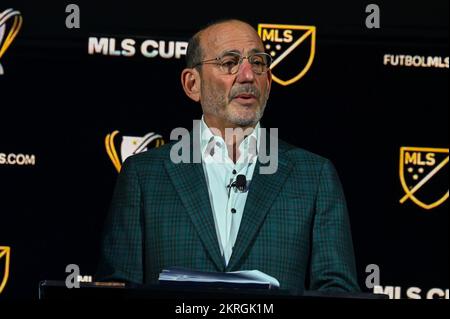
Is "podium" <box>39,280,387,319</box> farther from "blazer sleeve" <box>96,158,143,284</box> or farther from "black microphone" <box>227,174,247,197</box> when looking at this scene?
"black microphone" <box>227,174,247,197</box>

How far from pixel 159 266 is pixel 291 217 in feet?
1.56

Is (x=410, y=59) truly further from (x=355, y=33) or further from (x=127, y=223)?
(x=127, y=223)

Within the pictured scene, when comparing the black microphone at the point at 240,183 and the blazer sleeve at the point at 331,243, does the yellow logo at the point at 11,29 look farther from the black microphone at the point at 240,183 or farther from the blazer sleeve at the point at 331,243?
the blazer sleeve at the point at 331,243

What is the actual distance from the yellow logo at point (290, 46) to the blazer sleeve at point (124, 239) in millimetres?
1281

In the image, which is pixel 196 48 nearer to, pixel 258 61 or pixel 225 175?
pixel 258 61

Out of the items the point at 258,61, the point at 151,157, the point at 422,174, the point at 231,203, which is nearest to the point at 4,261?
the point at 151,157

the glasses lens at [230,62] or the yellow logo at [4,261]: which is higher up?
the glasses lens at [230,62]

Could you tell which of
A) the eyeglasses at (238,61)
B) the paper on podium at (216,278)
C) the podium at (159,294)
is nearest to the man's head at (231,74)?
the eyeglasses at (238,61)

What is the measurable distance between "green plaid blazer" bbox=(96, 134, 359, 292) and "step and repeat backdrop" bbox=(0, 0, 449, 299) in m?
1.05

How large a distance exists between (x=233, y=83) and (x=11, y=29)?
1.43 meters

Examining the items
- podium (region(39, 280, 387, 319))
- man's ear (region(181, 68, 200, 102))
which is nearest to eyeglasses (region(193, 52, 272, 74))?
man's ear (region(181, 68, 200, 102))

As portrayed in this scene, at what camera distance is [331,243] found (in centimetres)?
371

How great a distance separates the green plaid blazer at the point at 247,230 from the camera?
12.2ft
